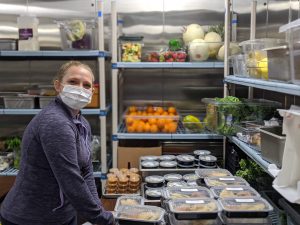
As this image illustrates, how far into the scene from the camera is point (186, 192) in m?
2.10

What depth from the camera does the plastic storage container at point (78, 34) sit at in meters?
3.28

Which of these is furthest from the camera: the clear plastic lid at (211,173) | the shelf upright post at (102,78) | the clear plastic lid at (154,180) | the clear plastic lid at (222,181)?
the shelf upright post at (102,78)

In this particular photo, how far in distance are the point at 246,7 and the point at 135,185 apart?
2247mm

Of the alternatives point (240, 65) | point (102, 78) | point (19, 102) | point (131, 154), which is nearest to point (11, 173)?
point (19, 102)

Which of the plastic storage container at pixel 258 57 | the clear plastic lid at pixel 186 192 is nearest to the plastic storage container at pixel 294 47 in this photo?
the plastic storage container at pixel 258 57

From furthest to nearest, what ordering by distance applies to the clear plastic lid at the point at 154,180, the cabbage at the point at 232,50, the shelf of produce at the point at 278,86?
1. the cabbage at the point at 232,50
2. the clear plastic lid at the point at 154,180
3. the shelf of produce at the point at 278,86

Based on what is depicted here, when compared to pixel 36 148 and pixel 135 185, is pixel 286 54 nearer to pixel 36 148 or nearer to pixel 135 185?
pixel 36 148

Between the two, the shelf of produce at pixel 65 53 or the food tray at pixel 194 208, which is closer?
the food tray at pixel 194 208

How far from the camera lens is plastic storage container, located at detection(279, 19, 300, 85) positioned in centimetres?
155

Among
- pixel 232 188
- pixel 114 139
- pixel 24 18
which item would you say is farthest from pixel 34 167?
pixel 24 18

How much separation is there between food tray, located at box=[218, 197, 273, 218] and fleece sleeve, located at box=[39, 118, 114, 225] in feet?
2.25

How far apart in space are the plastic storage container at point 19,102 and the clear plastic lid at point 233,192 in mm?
2053

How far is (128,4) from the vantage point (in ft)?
13.2

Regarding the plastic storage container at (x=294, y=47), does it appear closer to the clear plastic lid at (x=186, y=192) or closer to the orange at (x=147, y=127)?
the clear plastic lid at (x=186, y=192)
